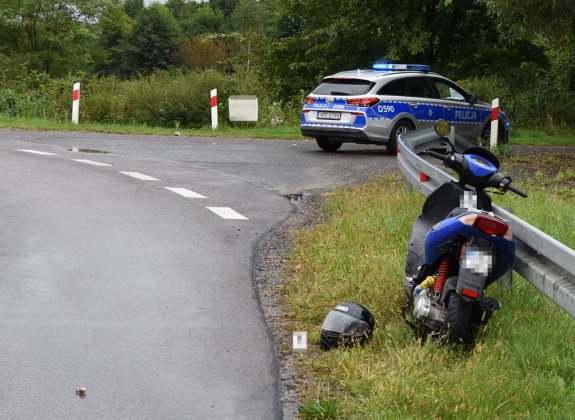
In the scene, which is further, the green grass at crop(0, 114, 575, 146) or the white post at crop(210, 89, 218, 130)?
the white post at crop(210, 89, 218, 130)

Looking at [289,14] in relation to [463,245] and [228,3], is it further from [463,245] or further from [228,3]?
[228,3]

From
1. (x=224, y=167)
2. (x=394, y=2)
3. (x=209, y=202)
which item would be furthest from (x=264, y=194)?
(x=394, y=2)

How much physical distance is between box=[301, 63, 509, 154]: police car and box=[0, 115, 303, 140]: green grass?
4.12m

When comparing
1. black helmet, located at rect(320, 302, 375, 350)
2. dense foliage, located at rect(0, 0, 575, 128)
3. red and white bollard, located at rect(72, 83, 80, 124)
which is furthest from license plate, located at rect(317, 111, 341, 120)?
black helmet, located at rect(320, 302, 375, 350)

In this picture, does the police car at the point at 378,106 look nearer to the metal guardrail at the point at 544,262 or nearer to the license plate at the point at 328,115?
the license plate at the point at 328,115

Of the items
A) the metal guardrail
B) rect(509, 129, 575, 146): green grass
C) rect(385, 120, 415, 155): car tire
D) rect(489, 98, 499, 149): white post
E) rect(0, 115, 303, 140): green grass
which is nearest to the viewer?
the metal guardrail

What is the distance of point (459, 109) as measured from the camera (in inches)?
855

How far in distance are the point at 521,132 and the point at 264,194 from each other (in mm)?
17309

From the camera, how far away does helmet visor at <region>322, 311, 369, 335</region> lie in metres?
6.32

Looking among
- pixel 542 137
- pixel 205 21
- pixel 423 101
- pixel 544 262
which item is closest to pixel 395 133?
pixel 423 101

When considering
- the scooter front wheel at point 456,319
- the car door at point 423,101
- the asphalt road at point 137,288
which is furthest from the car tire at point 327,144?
the scooter front wheel at point 456,319

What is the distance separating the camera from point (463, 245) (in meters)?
6.08

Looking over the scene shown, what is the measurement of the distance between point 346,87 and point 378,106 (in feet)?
2.28

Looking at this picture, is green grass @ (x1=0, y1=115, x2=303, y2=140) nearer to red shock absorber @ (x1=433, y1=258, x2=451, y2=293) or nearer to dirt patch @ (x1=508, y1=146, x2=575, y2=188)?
dirt patch @ (x1=508, y1=146, x2=575, y2=188)
